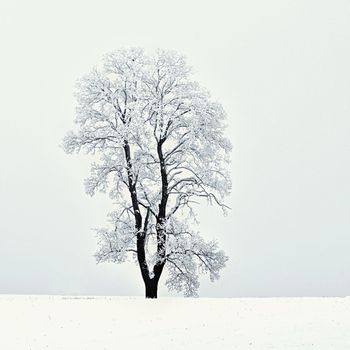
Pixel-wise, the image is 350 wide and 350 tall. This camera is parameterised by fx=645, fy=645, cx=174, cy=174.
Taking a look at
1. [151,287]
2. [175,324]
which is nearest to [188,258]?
[151,287]

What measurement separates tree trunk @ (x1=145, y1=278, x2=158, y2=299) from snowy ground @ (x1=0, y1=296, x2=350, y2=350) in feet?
12.6

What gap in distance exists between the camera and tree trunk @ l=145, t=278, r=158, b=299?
36.3m

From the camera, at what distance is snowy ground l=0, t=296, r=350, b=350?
2234cm

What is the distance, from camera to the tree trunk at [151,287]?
36312 mm

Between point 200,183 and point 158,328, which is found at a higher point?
point 200,183

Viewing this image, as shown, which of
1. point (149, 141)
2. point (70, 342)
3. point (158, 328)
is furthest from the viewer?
point (149, 141)

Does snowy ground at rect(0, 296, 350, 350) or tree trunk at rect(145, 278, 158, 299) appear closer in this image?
snowy ground at rect(0, 296, 350, 350)

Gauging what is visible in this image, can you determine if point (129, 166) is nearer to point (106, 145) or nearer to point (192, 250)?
point (106, 145)

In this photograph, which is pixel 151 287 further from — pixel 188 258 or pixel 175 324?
pixel 175 324

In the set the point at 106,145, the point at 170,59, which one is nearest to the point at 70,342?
the point at 106,145

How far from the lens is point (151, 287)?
36438 mm

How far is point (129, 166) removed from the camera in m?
36.4

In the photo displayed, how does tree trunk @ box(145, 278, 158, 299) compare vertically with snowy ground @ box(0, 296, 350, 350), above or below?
above

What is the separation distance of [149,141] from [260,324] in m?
14.7
